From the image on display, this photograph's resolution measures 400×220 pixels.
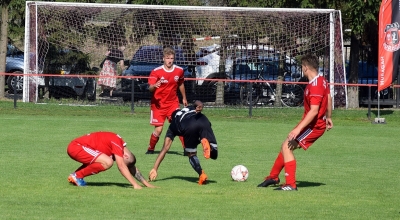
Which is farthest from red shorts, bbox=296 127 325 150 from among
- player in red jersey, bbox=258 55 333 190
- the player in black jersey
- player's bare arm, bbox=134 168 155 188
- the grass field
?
player's bare arm, bbox=134 168 155 188

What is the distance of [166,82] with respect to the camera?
573 inches

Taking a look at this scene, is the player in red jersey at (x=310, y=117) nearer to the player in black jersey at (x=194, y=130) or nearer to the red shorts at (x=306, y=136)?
the red shorts at (x=306, y=136)

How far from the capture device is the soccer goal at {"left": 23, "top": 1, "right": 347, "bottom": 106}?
26.4 meters

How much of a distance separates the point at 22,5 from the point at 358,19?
39.2 ft

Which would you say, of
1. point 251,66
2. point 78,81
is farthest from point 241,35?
point 78,81

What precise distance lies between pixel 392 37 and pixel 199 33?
6877 mm

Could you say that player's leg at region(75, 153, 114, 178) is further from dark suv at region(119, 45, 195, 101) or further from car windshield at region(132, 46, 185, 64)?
car windshield at region(132, 46, 185, 64)

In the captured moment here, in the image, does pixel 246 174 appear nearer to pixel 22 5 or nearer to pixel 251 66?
pixel 251 66

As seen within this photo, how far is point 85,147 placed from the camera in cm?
1003

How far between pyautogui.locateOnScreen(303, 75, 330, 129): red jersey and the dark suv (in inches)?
605

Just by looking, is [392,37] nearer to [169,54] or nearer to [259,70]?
[259,70]

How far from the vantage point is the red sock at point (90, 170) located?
10.0m

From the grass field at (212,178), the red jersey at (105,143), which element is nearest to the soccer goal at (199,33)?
the grass field at (212,178)

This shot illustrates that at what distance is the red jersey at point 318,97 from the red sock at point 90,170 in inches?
110
